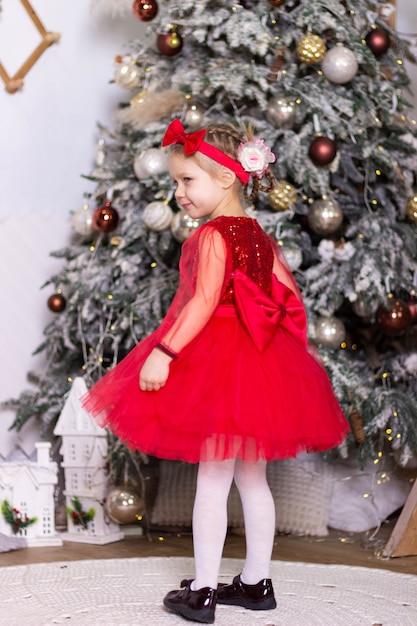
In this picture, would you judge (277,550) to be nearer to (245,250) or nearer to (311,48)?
(245,250)

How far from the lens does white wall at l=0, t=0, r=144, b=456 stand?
10.5 ft

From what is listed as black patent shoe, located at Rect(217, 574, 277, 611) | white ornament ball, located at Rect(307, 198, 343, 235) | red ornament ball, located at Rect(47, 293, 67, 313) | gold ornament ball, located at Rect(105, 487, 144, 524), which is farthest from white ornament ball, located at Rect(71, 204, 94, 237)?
black patent shoe, located at Rect(217, 574, 277, 611)

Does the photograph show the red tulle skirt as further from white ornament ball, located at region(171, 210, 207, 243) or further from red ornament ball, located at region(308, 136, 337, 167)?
red ornament ball, located at region(308, 136, 337, 167)

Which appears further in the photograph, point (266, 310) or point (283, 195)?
point (283, 195)

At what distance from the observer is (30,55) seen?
323 centimetres

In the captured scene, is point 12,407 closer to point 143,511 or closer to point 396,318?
point 143,511

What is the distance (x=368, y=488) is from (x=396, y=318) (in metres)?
0.59

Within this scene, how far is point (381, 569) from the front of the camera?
2262 mm

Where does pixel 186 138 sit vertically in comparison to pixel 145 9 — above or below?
below

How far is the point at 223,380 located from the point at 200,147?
1.59ft

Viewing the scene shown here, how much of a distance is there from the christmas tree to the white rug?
0.49 m

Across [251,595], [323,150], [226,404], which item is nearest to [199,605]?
[251,595]

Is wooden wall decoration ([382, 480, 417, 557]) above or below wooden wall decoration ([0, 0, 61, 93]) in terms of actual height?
below

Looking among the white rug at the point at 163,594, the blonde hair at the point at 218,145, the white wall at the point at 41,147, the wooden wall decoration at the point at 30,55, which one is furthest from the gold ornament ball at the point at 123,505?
the wooden wall decoration at the point at 30,55
